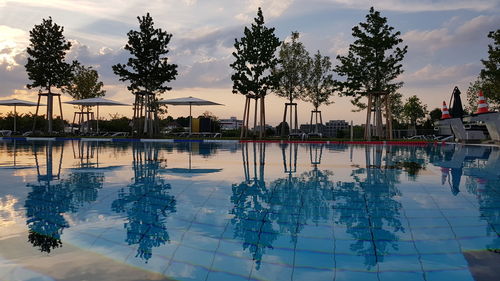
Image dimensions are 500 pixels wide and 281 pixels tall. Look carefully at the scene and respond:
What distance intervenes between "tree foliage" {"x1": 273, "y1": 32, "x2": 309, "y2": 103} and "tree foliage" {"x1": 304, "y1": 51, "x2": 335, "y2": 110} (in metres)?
0.57

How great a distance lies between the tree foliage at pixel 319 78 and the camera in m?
30.7

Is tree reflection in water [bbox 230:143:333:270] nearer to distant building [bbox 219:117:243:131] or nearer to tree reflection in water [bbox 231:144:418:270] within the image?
tree reflection in water [bbox 231:144:418:270]

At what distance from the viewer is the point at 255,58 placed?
26234 millimetres

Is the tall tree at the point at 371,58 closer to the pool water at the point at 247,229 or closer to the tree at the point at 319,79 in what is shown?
the tree at the point at 319,79

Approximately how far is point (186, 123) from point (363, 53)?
5292 centimetres

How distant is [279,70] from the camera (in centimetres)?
3044

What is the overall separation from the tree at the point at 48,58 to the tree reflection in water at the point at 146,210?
26.1 meters

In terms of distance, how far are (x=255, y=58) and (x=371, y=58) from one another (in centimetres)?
813

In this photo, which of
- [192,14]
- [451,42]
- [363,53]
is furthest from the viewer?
[363,53]

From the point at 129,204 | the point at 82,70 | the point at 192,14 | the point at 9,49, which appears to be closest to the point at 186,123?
the point at 82,70

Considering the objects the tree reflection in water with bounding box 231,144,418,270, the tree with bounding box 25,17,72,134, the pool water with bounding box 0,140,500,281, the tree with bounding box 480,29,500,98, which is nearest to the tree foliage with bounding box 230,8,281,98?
the tree with bounding box 25,17,72,134

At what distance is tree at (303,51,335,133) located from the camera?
30688mm

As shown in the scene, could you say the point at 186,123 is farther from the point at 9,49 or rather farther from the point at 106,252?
the point at 106,252

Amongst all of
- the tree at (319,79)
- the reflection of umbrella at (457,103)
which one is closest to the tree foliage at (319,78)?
the tree at (319,79)
